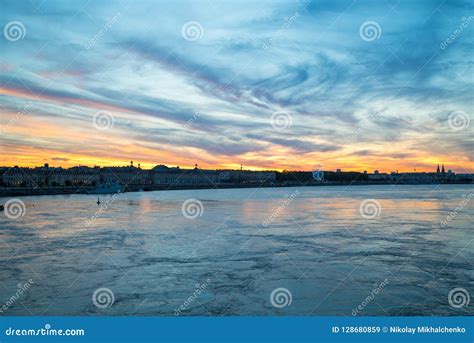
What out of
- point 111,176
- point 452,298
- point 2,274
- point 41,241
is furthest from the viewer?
point 111,176

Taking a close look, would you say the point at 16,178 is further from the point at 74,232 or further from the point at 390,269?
the point at 390,269

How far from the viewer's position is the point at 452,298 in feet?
23.7

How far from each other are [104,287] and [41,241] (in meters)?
7.34

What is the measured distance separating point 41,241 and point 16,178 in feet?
340

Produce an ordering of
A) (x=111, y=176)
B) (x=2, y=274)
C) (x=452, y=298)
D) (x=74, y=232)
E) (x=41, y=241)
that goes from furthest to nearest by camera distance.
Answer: (x=111, y=176)
(x=74, y=232)
(x=41, y=241)
(x=2, y=274)
(x=452, y=298)

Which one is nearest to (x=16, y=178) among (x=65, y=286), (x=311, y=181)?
(x=311, y=181)

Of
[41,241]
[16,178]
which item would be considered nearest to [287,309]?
[41,241]

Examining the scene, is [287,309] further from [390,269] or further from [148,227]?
[148,227]

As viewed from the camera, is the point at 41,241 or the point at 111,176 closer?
the point at 41,241

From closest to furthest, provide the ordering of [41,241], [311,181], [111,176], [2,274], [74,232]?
[2,274] → [41,241] → [74,232] → [111,176] → [311,181]

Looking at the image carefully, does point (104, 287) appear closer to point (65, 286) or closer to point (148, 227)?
point (65, 286)

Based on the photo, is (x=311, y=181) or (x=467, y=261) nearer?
(x=467, y=261)

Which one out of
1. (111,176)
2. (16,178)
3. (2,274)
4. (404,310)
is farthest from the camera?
(111,176)

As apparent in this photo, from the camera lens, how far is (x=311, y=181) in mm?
155375
